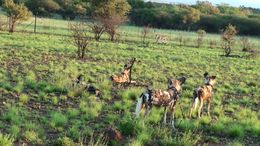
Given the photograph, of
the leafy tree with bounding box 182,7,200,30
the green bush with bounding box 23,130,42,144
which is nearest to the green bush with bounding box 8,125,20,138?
the green bush with bounding box 23,130,42,144

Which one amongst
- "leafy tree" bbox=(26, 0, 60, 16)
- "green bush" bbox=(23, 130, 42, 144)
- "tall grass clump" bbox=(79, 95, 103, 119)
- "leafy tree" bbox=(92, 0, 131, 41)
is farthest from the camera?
"leafy tree" bbox=(26, 0, 60, 16)

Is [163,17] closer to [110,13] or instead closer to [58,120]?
[110,13]

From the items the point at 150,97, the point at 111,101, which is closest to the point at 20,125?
the point at 150,97

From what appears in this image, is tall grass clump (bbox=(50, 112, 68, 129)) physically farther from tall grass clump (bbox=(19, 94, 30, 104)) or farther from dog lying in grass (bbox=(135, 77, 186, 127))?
tall grass clump (bbox=(19, 94, 30, 104))

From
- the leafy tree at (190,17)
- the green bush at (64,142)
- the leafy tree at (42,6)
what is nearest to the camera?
the green bush at (64,142)

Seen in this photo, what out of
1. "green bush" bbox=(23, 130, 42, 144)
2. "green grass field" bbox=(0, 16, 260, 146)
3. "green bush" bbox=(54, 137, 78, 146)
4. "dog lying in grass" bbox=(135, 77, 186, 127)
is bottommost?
"green grass field" bbox=(0, 16, 260, 146)

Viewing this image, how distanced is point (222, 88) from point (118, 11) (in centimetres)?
4514

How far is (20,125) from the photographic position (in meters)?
11.4

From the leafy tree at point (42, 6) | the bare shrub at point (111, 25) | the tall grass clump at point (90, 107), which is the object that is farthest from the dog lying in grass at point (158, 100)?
the leafy tree at point (42, 6)

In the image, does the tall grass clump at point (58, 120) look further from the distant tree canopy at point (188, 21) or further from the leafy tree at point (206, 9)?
the leafy tree at point (206, 9)

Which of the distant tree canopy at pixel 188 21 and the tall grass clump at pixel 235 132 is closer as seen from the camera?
the tall grass clump at pixel 235 132

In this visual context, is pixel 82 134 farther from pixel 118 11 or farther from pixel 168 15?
pixel 168 15

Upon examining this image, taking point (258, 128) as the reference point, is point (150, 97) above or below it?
above

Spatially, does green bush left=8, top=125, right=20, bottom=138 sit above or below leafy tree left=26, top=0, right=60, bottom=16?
below
